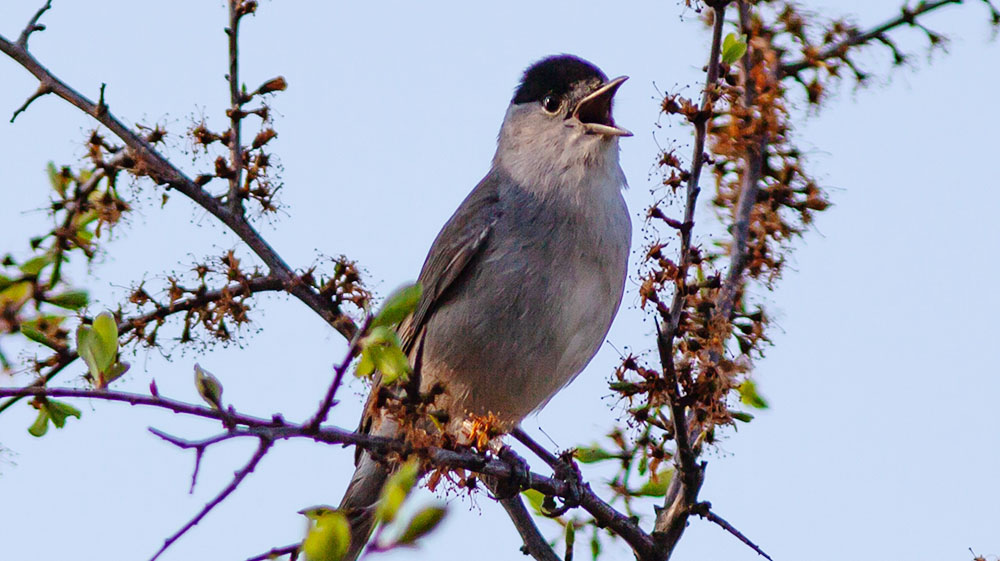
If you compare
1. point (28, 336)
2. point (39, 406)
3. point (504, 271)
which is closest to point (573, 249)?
point (504, 271)

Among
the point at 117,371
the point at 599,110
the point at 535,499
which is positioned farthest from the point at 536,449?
the point at 117,371

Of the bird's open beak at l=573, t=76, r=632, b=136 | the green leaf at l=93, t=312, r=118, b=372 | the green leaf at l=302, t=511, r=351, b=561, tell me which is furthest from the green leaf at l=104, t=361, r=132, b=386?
the bird's open beak at l=573, t=76, r=632, b=136

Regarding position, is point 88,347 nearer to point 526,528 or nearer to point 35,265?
point 35,265

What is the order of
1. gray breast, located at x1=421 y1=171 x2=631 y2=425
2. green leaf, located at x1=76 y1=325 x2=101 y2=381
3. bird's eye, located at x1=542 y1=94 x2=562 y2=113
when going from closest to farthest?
green leaf, located at x1=76 y1=325 x2=101 y2=381
gray breast, located at x1=421 y1=171 x2=631 y2=425
bird's eye, located at x1=542 y1=94 x2=562 y2=113

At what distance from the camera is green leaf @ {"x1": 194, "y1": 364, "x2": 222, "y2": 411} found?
241cm

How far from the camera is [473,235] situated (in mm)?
5547

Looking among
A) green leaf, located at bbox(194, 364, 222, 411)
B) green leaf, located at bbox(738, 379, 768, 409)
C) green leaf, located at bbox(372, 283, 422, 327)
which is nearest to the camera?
green leaf, located at bbox(372, 283, 422, 327)

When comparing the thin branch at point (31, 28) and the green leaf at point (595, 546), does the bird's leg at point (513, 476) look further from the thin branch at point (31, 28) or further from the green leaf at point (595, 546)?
the thin branch at point (31, 28)

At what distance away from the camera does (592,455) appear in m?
4.55

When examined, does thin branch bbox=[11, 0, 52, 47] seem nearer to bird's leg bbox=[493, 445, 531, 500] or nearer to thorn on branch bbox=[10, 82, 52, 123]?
thorn on branch bbox=[10, 82, 52, 123]

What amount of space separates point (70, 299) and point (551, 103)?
3856mm

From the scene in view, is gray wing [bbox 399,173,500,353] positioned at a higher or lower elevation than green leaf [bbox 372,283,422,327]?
higher

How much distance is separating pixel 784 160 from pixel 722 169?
0.25 m

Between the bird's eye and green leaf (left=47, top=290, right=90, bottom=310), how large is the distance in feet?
12.4
